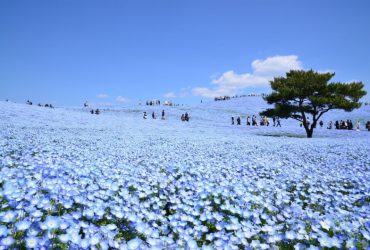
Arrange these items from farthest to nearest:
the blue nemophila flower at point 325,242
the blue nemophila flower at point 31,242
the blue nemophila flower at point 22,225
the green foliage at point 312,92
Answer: the green foliage at point 312,92 < the blue nemophila flower at point 325,242 < the blue nemophila flower at point 22,225 < the blue nemophila flower at point 31,242

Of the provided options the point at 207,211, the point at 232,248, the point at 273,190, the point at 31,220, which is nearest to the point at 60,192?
the point at 31,220

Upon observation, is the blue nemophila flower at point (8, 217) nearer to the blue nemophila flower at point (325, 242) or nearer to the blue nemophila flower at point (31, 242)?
the blue nemophila flower at point (31, 242)

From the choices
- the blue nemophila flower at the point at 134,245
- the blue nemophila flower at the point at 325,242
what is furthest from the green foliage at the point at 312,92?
the blue nemophila flower at the point at 134,245

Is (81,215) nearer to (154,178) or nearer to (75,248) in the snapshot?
(75,248)

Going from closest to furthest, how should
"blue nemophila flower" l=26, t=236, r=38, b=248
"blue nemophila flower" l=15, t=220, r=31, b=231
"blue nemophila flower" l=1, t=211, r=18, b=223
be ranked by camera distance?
"blue nemophila flower" l=26, t=236, r=38, b=248
"blue nemophila flower" l=15, t=220, r=31, b=231
"blue nemophila flower" l=1, t=211, r=18, b=223

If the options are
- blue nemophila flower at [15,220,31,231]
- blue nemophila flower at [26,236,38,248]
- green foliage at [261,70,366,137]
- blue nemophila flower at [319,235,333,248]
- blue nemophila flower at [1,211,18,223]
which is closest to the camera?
blue nemophila flower at [26,236,38,248]

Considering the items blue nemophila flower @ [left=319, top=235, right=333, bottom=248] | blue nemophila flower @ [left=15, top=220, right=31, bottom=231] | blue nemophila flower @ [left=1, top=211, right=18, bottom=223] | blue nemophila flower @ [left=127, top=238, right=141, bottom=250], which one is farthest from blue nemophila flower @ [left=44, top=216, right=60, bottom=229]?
blue nemophila flower @ [left=319, top=235, right=333, bottom=248]

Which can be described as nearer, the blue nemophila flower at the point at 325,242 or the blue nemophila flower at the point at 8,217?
the blue nemophila flower at the point at 8,217

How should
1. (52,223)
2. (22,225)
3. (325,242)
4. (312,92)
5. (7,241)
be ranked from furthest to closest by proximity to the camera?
(312,92) < (325,242) < (52,223) < (22,225) < (7,241)

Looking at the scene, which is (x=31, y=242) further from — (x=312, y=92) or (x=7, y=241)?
(x=312, y=92)

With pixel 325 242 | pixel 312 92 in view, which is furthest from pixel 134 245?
pixel 312 92

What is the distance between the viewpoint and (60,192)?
4.13m

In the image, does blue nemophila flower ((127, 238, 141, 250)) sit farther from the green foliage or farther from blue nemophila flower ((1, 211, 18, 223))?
the green foliage

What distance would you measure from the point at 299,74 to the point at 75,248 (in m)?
27.7
